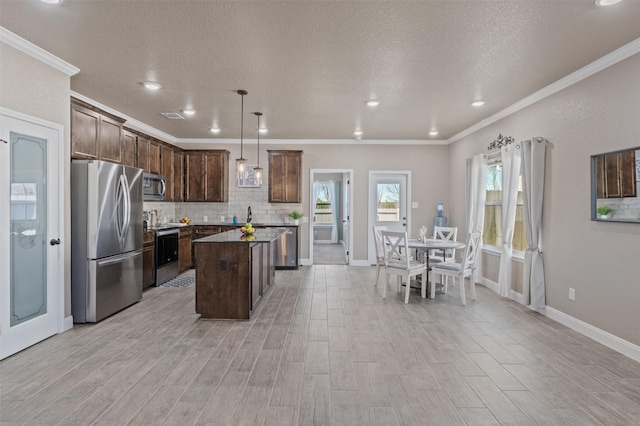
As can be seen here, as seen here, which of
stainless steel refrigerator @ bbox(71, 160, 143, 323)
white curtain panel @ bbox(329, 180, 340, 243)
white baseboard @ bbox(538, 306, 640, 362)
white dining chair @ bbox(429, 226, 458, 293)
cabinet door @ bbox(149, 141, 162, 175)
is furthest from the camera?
white curtain panel @ bbox(329, 180, 340, 243)

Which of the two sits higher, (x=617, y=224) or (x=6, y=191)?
(x=6, y=191)

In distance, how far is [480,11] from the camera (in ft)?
8.48

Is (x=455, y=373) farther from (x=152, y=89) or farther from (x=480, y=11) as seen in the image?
(x=152, y=89)

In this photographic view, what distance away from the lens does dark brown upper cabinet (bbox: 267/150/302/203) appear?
7441mm

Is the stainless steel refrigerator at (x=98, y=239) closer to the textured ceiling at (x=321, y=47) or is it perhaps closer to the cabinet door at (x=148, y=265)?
the cabinet door at (x=148, y=265)

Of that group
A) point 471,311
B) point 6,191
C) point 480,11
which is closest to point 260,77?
point 480,11

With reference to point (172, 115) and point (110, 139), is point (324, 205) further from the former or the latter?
point (110, 139)

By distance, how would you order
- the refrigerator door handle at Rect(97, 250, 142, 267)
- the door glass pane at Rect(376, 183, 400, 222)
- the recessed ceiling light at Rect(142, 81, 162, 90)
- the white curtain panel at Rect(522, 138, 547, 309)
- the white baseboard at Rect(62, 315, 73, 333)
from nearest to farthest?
the white baseboard at Rect(62, 315, 73, 333), the refrigerator door handle at Rect(97, 250, 142, 267), the recessed ceiling light at Rect(142, 81, 162, 90), the white curtain panel at Rect(522, 138, 547, 309), the door glass pane at Rect(376, 183, 400, 222)

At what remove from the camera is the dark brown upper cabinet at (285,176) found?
744cm

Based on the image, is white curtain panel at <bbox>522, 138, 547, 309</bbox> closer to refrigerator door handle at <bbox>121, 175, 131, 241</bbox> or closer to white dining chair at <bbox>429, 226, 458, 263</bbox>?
white dining chair at <bbox>429, 226, 458, 263</bbox>

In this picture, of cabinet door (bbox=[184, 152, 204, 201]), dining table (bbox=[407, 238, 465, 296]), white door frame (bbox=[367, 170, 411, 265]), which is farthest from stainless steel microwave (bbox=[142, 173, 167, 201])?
dining table (bbox=[407, 238, 465, 296])

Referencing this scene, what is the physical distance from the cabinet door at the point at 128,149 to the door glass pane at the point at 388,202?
4742mm

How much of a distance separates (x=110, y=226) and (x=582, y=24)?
495cm

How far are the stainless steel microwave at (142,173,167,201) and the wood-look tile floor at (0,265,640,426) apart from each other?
2.37m
